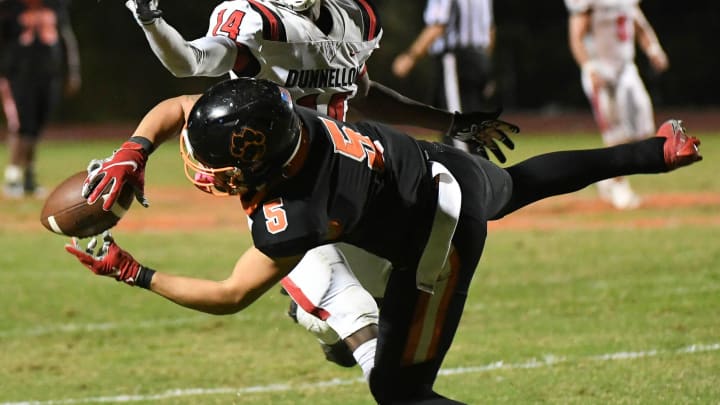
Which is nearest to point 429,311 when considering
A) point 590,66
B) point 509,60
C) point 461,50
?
point 590,66

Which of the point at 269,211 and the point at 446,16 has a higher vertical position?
the point at 269,211

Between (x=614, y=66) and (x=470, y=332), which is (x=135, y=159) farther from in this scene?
(x=614, y=66)

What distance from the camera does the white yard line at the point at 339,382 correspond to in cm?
496

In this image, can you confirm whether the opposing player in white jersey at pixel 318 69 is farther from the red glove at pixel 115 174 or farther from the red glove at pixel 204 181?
the red glove at pixel 204 181

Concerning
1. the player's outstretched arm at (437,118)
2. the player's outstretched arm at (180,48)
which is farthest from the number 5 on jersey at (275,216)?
the player's outstretched arm at (437,118)

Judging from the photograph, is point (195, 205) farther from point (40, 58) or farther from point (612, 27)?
point (612, 27)

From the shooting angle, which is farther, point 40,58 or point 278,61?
point 40,58

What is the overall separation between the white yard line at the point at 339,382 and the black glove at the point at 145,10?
1.77 metres

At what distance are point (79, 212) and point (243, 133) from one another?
80 cm

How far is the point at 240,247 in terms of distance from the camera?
9.08 meters

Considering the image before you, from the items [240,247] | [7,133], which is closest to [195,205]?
[240,247]

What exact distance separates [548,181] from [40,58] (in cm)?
893

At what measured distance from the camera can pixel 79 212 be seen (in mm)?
3971

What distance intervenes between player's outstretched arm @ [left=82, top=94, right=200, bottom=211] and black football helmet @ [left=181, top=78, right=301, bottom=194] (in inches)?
12.7
